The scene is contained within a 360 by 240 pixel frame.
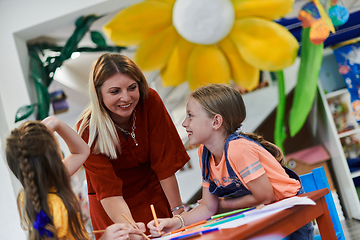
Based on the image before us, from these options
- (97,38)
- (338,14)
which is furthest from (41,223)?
(338,14)

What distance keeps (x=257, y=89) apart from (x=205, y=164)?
2.01 m

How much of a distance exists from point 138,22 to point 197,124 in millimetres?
1733

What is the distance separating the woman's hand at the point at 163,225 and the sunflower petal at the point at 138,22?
1955 mm

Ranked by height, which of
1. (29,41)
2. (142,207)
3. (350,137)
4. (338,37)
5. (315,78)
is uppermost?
(29,41)

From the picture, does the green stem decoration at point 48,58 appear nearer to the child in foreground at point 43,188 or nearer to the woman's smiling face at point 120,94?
the woman's smiling face at point 120,94

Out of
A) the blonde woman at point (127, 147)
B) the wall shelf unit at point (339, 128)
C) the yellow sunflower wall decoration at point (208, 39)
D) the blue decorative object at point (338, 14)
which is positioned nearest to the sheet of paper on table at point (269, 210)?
the blonde woman at point (127, 147)

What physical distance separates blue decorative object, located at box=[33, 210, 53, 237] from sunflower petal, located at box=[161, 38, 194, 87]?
215 centimetres

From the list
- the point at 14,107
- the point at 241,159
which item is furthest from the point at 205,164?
the point at 14,107

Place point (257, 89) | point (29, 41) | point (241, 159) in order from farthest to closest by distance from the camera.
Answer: point (257, 89), point (29, 41), point (241, 159)

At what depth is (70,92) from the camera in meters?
4.16

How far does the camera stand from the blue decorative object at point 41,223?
28.5 inches

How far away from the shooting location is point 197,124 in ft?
3.89

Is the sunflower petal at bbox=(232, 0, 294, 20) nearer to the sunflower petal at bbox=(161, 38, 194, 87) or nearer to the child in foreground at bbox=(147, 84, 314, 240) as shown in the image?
the sunflower petal at bbox=(161, 38, 194, 87)

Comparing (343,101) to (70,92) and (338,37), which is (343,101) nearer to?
(338,37)
